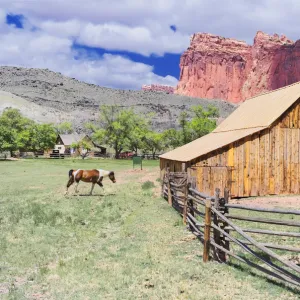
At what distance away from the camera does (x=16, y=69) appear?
17625 cm

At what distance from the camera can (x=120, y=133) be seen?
240 feet

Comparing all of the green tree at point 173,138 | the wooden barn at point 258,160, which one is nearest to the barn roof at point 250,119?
the wooden barn at point 258,160

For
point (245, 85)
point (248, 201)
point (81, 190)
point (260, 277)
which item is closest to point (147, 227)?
point (260, 277)

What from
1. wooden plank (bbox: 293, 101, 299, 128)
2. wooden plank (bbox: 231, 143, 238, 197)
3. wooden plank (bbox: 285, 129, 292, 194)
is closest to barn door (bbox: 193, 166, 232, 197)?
wooden plank (bbox: 231, 143, 238, 197)

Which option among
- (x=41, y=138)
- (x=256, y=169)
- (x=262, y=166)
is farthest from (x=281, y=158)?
(x=41, y=138)

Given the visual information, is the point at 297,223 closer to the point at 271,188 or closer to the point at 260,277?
the point at 260,277

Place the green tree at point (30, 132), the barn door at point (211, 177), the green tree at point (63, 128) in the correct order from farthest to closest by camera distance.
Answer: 1. the green tree at point (63, 128)
2. the green tree at point (30, 132)
3. the barn door at point (211, 177)

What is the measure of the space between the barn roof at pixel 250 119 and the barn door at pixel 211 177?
0.94 m

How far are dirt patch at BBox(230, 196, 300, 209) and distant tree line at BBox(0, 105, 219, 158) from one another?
4063 cm

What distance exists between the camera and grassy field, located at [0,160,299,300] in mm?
7070

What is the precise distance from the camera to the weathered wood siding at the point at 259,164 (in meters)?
21.3

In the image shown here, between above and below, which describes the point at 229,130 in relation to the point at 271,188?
above

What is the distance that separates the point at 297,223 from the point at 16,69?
183904 millimetres

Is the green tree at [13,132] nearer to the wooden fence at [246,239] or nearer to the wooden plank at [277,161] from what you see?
the wooden plank at [277,161]
